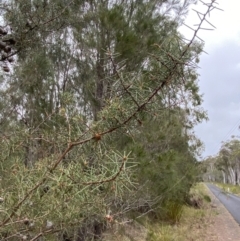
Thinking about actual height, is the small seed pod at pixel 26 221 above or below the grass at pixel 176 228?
above

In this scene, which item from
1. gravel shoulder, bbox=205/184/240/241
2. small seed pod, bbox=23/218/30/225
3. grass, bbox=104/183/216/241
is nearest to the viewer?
small seed pod, bbox=23/218/30/225

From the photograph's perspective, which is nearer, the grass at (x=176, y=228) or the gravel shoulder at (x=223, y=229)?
the grass at (x=176, y=228)

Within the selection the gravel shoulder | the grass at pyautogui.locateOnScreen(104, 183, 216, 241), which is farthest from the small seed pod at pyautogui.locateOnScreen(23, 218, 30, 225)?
the gravel shoulder

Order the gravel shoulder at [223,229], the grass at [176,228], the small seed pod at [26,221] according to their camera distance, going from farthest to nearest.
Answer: the gravel shoulder at [223,229] < the grass at [176,228] < the small seed pod at [26,221]

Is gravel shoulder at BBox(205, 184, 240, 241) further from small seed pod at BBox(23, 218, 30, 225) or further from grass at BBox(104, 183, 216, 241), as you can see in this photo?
small seed pod at BBox(23, 218, 30, 225)

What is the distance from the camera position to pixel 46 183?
1699 mm

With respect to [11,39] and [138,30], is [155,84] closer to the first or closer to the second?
[11,39]

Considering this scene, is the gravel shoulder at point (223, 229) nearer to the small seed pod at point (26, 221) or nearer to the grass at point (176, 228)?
the grass at point (176, 228)

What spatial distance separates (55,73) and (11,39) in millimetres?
3479

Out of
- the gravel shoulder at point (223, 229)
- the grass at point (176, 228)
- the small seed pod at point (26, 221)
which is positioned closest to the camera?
the small seed pod at point (26, 221)

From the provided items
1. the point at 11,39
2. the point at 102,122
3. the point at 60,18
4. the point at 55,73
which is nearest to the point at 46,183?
the point at 102,122

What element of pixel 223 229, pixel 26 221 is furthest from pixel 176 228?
pixel 26 221

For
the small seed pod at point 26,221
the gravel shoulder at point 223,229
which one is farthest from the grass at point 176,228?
the small seed pod at point 26,221

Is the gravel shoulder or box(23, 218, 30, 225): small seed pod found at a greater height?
box(23, 218, 30, 225): small seed pod
